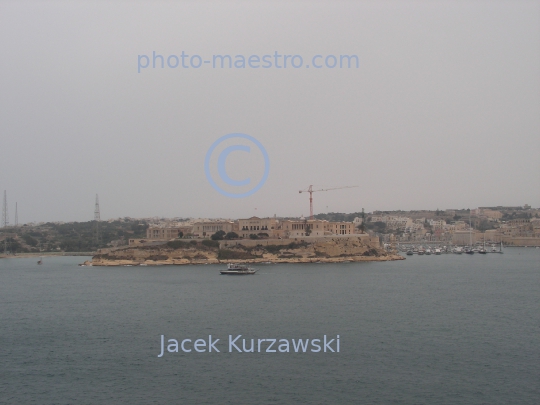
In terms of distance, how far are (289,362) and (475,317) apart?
6.17 metres

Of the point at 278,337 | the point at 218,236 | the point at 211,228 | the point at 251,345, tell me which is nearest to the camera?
the point at 251,345

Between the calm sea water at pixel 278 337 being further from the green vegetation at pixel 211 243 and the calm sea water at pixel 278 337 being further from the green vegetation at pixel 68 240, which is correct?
the green vegetation at pixel 68 240

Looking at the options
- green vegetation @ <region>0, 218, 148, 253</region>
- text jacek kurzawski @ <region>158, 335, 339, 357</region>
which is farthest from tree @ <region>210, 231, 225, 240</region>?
text jacek kurzawski @ <region>158, 335, 339, 357</region>

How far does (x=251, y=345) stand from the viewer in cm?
1115

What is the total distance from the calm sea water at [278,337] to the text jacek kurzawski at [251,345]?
9.4 inches

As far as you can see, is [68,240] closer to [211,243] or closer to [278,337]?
[211,243]

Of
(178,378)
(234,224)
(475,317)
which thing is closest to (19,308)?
→ (178,378)

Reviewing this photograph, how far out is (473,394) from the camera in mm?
8391

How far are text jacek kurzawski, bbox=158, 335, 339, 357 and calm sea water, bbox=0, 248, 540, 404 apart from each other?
0.78ft

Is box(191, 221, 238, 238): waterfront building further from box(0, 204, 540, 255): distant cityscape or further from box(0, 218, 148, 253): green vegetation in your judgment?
box(0, 218, 148, 253): green vegetation

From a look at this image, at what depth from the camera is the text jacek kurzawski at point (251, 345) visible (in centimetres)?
1080

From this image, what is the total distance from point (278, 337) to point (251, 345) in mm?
754

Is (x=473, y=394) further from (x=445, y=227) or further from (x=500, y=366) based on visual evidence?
(x=445, y=227)

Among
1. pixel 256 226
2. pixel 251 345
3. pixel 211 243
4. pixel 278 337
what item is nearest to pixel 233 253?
pixel 211 243
